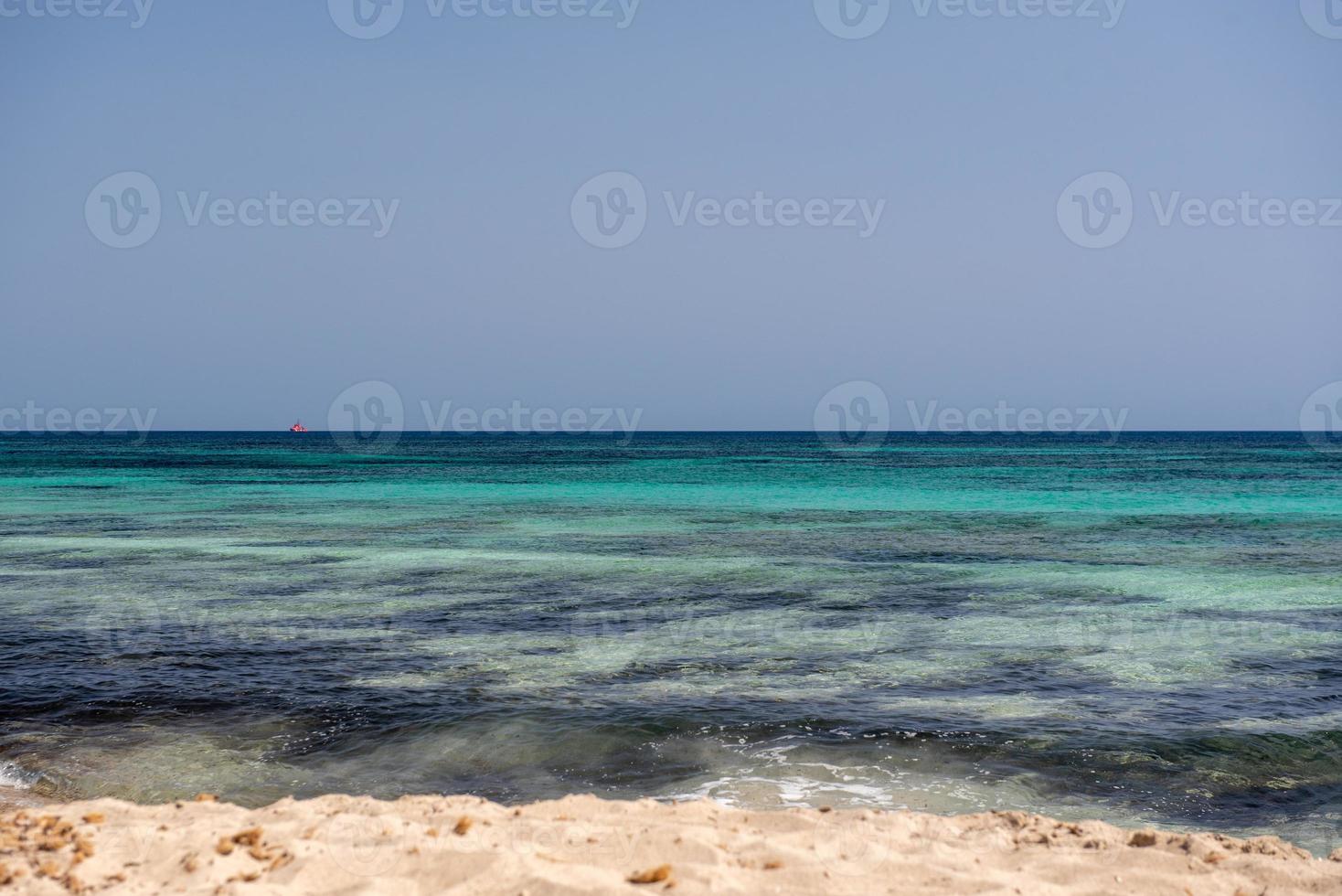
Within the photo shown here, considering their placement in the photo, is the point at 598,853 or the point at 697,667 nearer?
the point at 598,853

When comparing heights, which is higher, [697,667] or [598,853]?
[598,853]

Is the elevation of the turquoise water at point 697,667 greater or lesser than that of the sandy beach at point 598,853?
lesser

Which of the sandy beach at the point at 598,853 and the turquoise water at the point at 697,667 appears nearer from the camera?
the sandy beach at the point at 598,853

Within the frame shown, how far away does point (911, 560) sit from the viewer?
60.5 ft

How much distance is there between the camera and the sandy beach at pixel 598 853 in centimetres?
432

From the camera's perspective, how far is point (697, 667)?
387 inches

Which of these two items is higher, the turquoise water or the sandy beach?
the sandy beach

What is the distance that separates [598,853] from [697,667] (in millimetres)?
5174

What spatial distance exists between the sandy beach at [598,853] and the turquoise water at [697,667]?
3.84ft

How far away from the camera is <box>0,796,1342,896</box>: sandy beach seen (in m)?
4.32

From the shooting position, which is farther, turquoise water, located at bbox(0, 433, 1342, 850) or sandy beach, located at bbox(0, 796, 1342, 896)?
turquoise water, located at bbox(0, 433, 1342, 850)

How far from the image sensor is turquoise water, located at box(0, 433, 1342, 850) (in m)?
6.95

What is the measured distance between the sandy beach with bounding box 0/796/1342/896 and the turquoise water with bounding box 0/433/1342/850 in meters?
1.17

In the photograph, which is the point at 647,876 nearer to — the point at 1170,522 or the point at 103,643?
the point at 103,643
